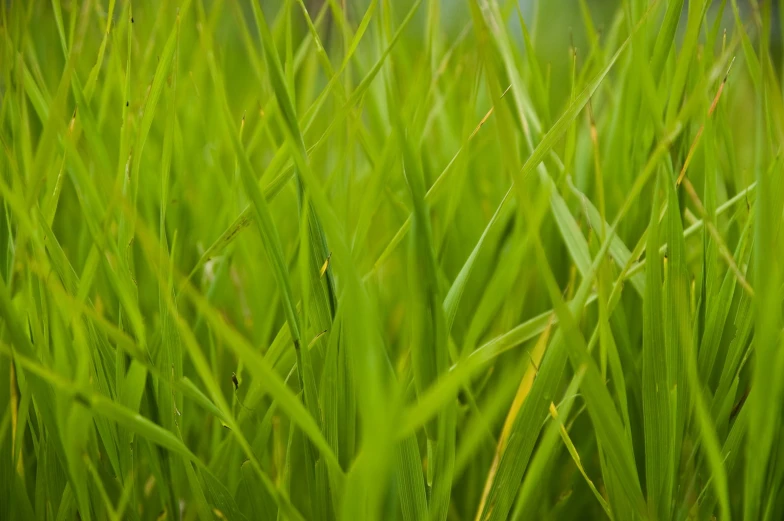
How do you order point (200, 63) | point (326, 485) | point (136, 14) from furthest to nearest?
point (136, 14) → point (200, 63) → point (326, 485)

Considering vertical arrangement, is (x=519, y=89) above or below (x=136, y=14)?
below

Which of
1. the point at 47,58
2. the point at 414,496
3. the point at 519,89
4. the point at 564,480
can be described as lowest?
the point at 564,480

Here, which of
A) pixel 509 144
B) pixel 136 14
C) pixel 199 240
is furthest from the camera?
pixel 136 14

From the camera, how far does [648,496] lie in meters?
0.29

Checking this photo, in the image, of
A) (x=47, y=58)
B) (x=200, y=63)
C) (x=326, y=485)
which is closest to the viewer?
(x=326, y=485)

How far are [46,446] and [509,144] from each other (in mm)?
280

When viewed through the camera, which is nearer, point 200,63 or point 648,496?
point 648,496

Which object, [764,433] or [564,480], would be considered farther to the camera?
[564,480]

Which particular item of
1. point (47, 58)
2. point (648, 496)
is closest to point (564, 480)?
point (648, 496)

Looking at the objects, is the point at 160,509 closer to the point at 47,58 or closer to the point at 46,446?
the point at 46,446

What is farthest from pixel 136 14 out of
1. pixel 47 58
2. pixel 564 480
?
pixel 564 480

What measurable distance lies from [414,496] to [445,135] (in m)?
0.39

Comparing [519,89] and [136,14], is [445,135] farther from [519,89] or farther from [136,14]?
[136,14]

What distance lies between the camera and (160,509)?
1.18 ft
